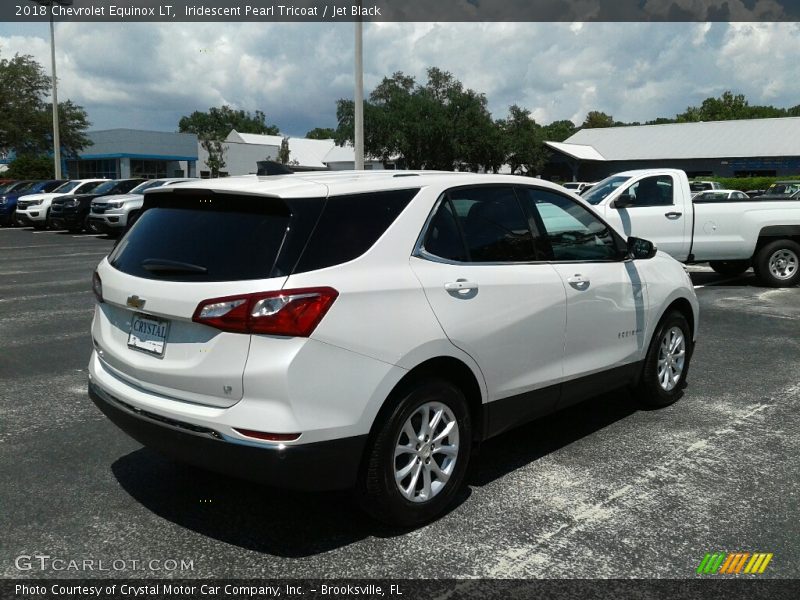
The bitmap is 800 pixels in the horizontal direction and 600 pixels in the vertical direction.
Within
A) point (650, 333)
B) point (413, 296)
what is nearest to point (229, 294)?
point (413, 296)

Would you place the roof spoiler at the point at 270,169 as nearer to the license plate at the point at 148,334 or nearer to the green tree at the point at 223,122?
the license plate at the point at 148,334

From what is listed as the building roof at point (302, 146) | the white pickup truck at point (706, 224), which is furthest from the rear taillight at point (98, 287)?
the building roof at point (302, 146)

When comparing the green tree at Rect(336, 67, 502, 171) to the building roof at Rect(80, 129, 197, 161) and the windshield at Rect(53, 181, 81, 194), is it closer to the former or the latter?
the building roof at Rect(80, 129, 197, 161)

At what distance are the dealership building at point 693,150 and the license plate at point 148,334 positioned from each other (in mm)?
59979

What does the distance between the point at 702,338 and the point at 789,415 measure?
2.85m

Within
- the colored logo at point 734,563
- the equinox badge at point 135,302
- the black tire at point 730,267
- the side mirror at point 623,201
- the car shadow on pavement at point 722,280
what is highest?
the side mirror at point 623,201

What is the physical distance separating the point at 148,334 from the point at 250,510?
1.09 meters

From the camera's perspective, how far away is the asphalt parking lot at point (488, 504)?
3434 mm

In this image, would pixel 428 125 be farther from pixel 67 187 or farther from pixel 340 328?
pixel 340 328

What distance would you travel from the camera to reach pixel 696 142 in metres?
59.8

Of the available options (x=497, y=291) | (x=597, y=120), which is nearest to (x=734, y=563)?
(x=497, y=291)

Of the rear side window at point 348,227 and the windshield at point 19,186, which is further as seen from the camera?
the windshield at point 19,186

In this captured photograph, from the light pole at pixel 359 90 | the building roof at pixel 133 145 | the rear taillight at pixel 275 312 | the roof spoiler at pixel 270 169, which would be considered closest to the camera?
the rear taillight at pixel 275 312

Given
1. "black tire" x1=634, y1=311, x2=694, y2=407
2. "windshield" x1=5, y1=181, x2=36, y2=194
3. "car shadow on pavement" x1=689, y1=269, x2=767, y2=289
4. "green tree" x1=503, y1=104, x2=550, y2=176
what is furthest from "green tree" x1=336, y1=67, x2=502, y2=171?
"black tire" x1=634, y1=311, x2=694, y2=407
